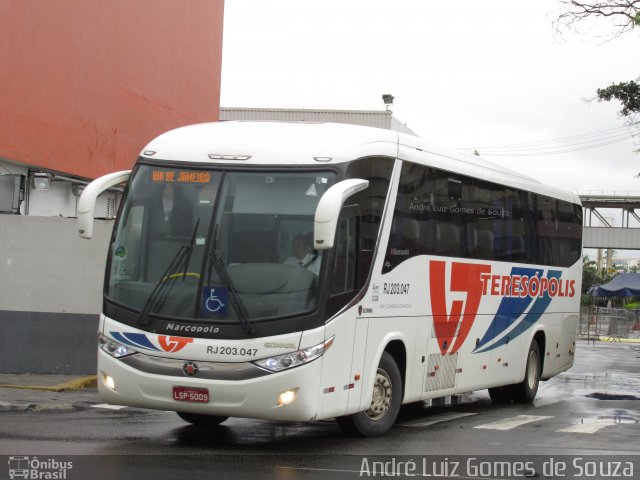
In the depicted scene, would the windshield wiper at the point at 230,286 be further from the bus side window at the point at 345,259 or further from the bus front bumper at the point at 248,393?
the bus side window at the point at 345,259

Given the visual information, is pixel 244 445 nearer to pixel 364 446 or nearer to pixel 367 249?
pixel 364 446

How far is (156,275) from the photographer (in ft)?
34.0

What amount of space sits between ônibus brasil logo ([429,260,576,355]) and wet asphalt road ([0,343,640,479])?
3.72 feet

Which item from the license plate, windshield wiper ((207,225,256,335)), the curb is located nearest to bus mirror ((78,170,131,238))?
windshield wiper ((207,225,256,335))

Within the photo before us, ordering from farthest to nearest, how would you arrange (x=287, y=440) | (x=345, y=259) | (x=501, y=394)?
1. (x=501, y=394)
2. (x=287, y=440)
3. (x=345, y=259)

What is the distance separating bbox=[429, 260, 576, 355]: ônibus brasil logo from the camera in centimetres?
1321

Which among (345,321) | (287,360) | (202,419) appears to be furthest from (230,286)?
(202,419)

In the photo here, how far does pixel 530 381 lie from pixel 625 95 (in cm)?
921

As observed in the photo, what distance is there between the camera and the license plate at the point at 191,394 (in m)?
9.93

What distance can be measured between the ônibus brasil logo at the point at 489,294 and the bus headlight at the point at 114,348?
413 cm

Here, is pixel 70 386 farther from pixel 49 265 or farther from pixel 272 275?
pixel 272 275

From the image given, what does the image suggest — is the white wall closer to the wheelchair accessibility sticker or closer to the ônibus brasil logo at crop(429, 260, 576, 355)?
the ônibus brasil logo at crop(429, 260, 576, 355)

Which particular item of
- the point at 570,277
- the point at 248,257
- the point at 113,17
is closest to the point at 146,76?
the point at 113,17

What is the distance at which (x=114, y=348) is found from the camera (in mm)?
10430
